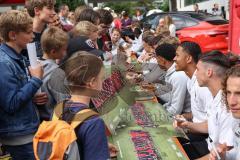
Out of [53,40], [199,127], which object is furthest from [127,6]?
[53,40]

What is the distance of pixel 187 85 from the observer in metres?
4.20

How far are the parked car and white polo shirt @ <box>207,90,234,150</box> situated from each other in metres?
7.43

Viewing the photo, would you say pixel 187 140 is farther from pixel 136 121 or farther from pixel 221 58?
pixel 221 58

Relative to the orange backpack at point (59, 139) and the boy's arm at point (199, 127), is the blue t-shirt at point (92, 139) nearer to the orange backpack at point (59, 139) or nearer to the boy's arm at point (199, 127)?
the orange backpack at point (59, 139)

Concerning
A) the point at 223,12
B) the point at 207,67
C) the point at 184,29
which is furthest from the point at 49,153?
the point at 223,12

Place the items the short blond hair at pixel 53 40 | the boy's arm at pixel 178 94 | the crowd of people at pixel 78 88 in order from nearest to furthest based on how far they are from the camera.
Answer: the crowd of people at pixel 78 88 → the short blond hair at pixel 53 40 → the boy's arm at pixel 178 94

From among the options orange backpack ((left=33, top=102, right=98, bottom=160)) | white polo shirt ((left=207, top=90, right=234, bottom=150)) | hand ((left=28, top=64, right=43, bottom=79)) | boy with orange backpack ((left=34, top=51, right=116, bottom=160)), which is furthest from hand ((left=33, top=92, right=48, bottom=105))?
white polo shirt ((left=207, top=90, right=234, bottom=150))

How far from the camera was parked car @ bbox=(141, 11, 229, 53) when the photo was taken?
10.9 metres

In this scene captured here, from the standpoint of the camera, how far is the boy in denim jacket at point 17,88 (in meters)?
2.75

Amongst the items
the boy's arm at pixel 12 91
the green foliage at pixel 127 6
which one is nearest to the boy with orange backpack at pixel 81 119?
the boy's arm at pixel 12 91

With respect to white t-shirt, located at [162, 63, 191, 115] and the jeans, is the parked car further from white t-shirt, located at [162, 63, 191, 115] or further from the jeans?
the jeans

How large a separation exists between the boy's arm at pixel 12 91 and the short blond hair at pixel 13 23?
12.1 inches

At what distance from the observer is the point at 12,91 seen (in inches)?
108

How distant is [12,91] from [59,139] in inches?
37.1
